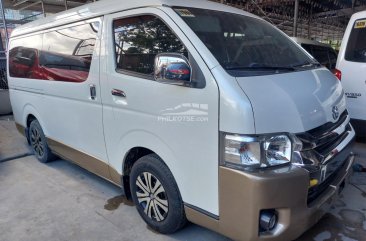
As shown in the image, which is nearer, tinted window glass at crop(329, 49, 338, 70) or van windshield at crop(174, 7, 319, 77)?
van windshield at crop(174, 7, 319, 77)

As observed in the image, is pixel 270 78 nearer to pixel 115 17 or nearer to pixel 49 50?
pixel 115 17

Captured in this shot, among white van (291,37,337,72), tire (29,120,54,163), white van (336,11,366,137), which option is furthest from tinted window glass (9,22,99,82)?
white van (291,37,337,72)

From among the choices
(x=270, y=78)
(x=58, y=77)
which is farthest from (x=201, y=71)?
(x=58, y=77)

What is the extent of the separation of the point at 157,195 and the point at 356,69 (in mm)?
3181

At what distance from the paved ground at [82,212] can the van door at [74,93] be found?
0.33 meters

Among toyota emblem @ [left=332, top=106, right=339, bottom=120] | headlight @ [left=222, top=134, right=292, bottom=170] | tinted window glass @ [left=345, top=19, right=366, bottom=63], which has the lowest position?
headlight @ [left=222, top=134, right=292, bottom=170]

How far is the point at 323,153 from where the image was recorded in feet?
6.84

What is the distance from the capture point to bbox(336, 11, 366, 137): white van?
13.2 ft

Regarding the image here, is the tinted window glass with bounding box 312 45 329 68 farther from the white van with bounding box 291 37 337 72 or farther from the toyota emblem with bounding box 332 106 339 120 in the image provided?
the toyota emblem with bounding box 332 106 339 120

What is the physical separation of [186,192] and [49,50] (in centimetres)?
253

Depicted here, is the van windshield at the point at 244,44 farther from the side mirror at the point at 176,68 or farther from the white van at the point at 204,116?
the side mirror at the point at 176,68

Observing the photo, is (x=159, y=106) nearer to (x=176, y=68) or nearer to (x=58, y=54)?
(x=176, y=68)

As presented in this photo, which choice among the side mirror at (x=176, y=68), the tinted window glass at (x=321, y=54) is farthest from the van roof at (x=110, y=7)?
the tinted window glass at (x=321, y=54)

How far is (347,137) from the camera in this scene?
2.50 metres
